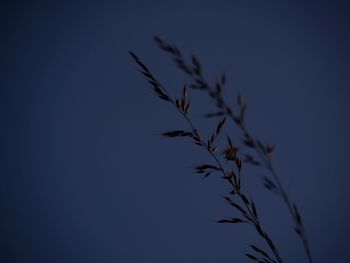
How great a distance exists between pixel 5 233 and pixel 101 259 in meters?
7.19

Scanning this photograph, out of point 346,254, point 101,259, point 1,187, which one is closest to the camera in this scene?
point 346,254

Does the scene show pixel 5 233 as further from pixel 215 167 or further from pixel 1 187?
pixel 215 167

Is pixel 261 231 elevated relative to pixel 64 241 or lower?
lower

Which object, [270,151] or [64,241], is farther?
[64,241]

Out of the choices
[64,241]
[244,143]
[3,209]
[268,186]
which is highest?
[3,209]

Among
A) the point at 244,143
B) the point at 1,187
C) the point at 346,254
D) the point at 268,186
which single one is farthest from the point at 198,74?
the point at 1,187

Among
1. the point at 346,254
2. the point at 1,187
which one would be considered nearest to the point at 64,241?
the point at 1,187

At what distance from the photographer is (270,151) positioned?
33.9 inches

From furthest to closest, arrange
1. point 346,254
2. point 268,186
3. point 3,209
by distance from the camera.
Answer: point 3,209 → point 346,254 → point 268,186

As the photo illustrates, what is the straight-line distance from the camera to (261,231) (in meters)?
0.89

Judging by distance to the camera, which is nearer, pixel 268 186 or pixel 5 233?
pixel 268 186

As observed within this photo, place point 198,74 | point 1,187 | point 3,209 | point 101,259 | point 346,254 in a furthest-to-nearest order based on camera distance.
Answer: point 101,259
point 3,209
point 1,187
point 346,254
point 198,74

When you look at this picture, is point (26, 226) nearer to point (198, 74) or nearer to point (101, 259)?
point (101, 259)

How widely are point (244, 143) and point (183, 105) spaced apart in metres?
0.33
